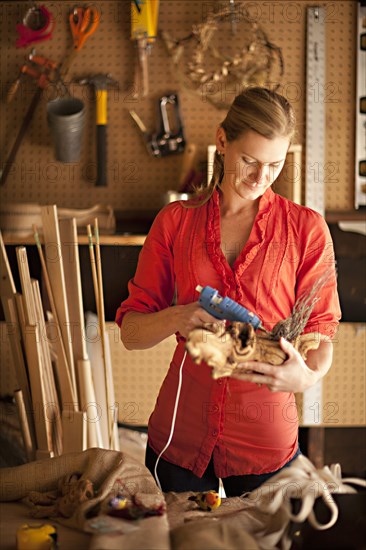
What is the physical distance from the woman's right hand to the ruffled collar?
14cm

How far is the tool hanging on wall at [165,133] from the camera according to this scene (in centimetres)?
308

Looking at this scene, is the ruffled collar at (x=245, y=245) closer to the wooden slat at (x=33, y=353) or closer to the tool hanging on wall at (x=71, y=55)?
the wooden slat at (x=33, y=353)

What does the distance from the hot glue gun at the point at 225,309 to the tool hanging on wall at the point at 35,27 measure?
6.45 feet

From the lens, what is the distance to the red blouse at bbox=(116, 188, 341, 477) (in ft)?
5.17

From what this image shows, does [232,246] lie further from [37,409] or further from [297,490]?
[37,409]

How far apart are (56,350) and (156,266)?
102cm

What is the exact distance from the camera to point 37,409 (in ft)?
8.18

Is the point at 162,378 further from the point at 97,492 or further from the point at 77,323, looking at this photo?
the point at 97,492

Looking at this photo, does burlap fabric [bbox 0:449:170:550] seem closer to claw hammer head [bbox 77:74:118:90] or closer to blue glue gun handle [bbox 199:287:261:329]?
blue glue gun handle [bbox 199:287:261:329]

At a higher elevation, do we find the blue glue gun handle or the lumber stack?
the blue glue gun handle

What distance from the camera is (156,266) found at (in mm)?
1688

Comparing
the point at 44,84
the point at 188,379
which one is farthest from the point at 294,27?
the point at 188,379

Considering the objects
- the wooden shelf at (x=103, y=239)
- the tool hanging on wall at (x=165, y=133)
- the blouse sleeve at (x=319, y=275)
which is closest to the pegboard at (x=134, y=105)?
the tool hanging on wall at (x=165, y=133)

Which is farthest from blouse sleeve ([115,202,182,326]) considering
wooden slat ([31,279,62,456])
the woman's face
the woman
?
wooden slat ([31,279,62,456])
